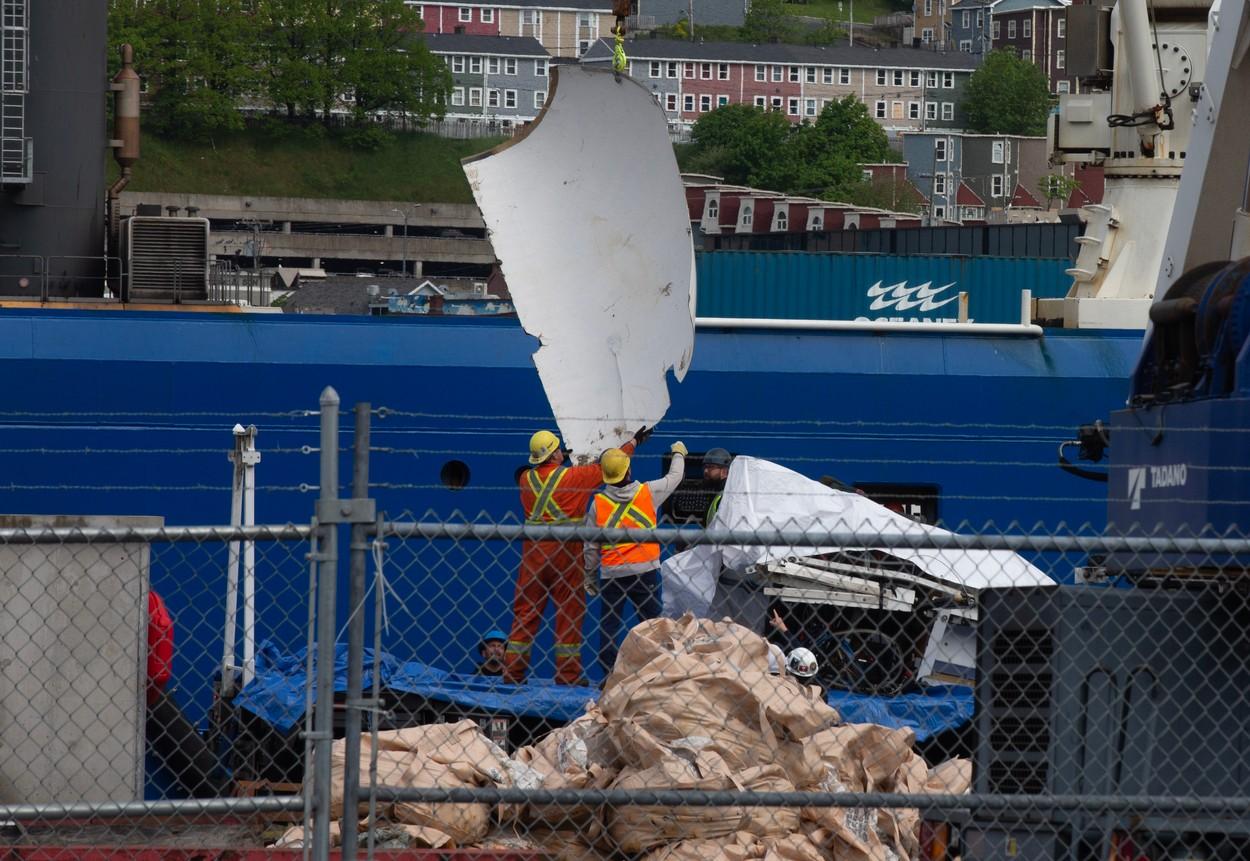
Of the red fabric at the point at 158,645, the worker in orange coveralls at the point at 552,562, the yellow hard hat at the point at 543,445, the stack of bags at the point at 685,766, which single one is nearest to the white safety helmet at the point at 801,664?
the stack of bags at the point at 685,766

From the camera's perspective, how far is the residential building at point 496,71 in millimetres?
126438

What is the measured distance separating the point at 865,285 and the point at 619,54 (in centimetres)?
879

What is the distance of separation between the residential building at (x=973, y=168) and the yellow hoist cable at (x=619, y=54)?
76.8m

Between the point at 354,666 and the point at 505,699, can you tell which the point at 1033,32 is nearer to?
the point at 505,699

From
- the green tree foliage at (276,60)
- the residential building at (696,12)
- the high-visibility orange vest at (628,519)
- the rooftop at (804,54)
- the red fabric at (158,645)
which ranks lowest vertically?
the red fabric at (158,645)

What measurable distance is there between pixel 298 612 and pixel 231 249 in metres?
50.8

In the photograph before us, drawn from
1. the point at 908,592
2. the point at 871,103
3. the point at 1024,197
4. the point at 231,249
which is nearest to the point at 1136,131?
the point at 908,592

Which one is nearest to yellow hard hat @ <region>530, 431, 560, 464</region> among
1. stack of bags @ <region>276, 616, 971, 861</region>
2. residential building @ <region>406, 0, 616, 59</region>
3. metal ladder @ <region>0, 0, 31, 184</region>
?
stack of bags @ <region>276, 616, 971, 861</region>

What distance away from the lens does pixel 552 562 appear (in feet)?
34.9

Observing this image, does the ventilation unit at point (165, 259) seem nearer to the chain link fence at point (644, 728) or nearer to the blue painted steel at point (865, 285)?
the blue painted steel at point (865, 285)

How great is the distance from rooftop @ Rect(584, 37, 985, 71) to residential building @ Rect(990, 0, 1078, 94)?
Result: 528cm

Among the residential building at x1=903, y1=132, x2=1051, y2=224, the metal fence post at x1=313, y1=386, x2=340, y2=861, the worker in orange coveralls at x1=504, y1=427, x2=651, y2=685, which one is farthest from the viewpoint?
the residential building at x1=903, y1=132, x2=1051, y2=224

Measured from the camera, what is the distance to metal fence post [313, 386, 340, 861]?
504 centimetres

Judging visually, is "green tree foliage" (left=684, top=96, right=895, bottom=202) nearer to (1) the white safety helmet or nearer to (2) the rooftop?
(2) the rooftop
